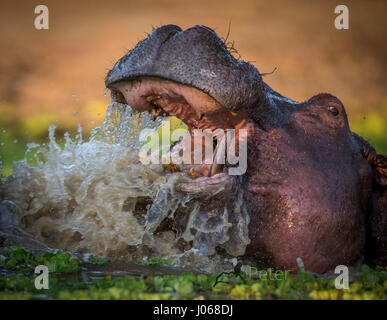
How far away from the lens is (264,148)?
3855mm

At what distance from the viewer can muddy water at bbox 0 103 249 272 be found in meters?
3.64

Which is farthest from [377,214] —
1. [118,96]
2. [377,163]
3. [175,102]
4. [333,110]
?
[118,96]

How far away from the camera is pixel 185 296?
2.70 meters

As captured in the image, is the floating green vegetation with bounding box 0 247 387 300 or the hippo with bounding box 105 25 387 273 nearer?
the floating green vegetation with bounding box 0 247 387 300

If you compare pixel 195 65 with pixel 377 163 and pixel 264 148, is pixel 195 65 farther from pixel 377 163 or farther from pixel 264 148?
pixel 377 163

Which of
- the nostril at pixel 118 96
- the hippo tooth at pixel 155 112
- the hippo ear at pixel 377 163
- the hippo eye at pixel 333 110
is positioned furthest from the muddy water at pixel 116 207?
the hippo ear at pixel 377 163

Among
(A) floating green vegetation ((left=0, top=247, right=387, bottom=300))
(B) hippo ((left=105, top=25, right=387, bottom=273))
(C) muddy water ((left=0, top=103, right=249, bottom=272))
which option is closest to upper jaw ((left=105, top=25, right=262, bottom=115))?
(B) hippo ((left=105, top=25, right=387, bottom=273))

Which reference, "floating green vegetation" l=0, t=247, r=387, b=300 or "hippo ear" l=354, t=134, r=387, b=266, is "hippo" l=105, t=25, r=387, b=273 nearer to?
"hippo ear" l=354, t=134, r=387, b=266

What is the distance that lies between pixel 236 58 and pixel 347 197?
122 cm

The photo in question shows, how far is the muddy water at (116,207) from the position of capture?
12.0ft

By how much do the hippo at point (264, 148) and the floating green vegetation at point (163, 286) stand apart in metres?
0.52

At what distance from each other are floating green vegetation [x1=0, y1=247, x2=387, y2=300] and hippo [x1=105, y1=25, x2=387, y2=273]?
0.52 m

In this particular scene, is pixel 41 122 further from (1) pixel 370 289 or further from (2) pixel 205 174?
(1) pixel 370 289

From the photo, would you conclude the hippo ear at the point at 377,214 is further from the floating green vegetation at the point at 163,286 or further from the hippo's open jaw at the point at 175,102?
the hippo's open jaw at the point at 175,102
